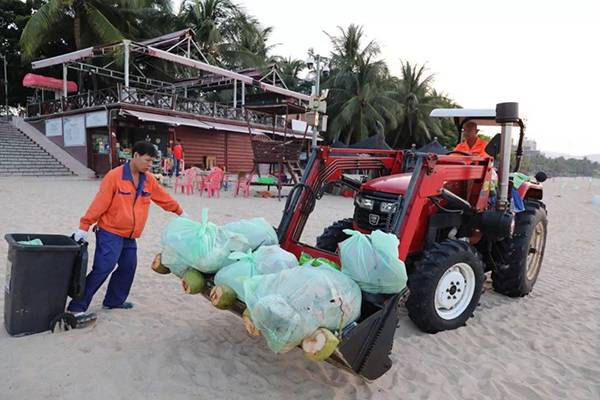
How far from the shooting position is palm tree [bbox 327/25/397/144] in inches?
1024

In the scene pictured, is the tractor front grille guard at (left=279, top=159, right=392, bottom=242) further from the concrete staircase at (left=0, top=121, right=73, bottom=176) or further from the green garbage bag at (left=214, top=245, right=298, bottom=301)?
the concrete staircase at (left=0, top=121, right=73, bottom=176)

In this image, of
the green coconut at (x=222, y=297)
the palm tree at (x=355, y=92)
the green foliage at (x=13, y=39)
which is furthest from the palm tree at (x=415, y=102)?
the green coconut at (x=222, y=297)

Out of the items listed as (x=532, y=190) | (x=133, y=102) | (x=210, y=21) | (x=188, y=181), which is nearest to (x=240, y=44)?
(x=210, y=21)

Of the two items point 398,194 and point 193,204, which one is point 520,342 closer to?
point 398,194

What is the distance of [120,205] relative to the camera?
322 cm

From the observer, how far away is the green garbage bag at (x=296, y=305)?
6.46 ft

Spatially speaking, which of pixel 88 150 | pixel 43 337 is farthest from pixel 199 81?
pixel 43 337

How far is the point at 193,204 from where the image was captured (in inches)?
403

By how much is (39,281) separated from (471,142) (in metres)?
4.20

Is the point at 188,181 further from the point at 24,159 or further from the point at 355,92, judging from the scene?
the point at 355,92

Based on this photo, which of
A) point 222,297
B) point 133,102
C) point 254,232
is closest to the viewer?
point 222,297

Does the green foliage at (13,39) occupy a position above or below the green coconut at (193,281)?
above

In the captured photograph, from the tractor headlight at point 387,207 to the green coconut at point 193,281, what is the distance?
1657 millimetres

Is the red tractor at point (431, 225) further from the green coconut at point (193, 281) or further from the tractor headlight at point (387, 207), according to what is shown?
the green coconut at point (193, 281)
